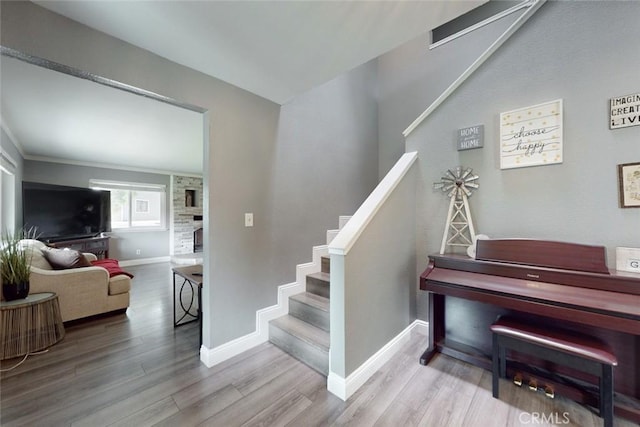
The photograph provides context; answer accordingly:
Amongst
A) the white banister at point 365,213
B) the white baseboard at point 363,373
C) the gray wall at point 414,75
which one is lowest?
the white baseboard at point 363,373

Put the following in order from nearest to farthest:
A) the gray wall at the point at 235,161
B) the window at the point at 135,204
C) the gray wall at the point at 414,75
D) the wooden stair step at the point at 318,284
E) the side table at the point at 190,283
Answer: the gray wall at the point at 235,161, the side table at the point at 190,283, the wooden stair step at the point at 318,284, the gray wall at the point at 414,75, the window at the point at 135,204

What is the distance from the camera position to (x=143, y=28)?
1.43 meters

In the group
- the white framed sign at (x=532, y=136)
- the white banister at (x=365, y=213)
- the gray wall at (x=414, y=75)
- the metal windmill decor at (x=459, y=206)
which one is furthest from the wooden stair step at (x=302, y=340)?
the gray wall at (x=414, y=75)

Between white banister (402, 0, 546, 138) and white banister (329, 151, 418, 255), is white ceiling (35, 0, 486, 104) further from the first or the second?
white banister (329, 151, 418, 255)

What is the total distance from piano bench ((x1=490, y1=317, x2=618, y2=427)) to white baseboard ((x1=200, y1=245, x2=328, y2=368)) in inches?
69.0

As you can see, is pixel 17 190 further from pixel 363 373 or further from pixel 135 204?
pixel 363 373

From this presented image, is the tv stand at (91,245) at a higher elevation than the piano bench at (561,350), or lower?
higher

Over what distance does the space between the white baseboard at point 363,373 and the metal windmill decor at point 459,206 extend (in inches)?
36.1

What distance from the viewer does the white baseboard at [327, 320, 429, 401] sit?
1.62 meters

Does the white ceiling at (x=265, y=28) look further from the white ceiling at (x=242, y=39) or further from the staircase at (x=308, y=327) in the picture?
the staircase at (x=308, y=327)

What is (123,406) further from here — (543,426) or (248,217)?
(543,426)

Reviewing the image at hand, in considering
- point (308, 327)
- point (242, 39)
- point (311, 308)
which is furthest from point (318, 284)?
point (242, 39)

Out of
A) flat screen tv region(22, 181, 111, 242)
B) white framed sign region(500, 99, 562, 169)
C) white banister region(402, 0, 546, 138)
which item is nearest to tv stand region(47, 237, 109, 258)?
flat screen tv region(22, 181, 111, 242)

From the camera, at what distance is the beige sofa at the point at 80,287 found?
8.41 ft
